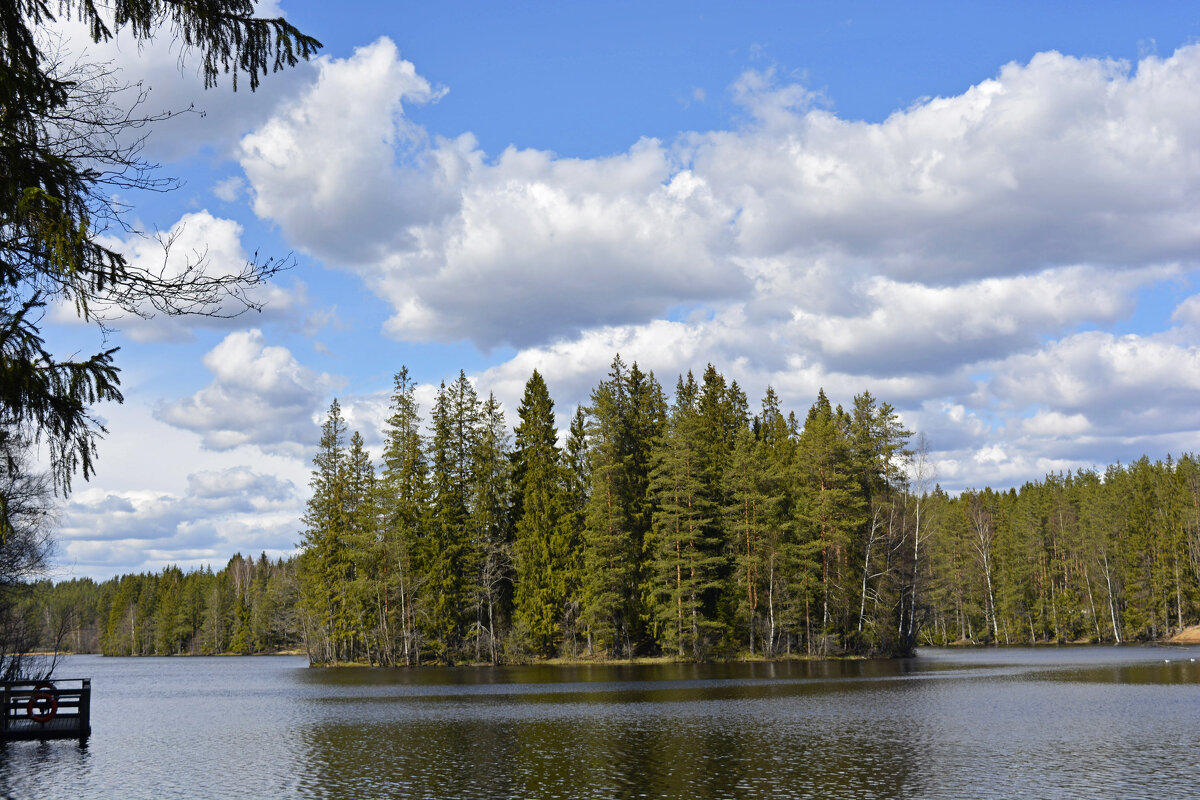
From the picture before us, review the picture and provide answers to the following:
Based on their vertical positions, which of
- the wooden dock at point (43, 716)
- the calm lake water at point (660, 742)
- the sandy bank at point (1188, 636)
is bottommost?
the sandy bank at point (1188, 636)

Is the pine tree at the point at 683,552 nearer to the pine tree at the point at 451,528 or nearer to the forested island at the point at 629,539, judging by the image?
the forested island at the point at 629,539

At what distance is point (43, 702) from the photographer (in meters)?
35.0

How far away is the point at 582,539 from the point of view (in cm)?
8262

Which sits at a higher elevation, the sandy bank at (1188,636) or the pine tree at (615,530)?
the pine tree at (615,530)

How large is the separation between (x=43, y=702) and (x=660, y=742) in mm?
23526

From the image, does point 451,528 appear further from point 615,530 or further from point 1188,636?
point 1188,636

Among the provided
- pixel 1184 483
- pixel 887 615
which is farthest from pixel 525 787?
pixel 1184 483

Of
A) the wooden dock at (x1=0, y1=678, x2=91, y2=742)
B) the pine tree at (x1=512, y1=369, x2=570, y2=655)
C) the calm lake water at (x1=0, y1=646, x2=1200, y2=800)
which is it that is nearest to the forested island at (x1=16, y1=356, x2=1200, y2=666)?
the pine tree at (x1=512, y1=369, x2=570, y2=655)

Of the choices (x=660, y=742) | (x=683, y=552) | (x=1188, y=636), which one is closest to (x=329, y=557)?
(x=683, y=552)

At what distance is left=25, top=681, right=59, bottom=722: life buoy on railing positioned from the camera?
112 feet

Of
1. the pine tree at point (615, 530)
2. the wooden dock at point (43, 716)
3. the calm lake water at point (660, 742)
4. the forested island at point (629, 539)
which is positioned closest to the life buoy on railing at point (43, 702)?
the wooden dock at point (43, 716)

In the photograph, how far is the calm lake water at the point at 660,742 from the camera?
2367 centimetres

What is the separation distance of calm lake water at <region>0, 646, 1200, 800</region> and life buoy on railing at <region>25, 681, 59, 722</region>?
46.7 inches

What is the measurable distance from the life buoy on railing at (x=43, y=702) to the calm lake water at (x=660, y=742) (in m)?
1.19
